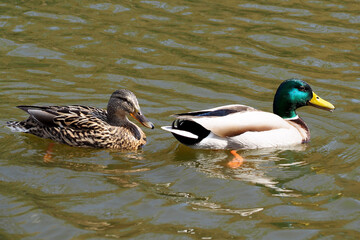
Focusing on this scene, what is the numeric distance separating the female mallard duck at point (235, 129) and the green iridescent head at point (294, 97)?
260 mm

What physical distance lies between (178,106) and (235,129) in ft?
5.04

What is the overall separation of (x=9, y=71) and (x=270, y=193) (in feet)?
17.8

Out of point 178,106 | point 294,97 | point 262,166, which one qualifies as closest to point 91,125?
point 178,106

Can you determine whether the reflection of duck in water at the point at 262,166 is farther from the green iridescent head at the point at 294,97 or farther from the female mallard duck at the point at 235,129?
the green iridescent head at the point at 294,97

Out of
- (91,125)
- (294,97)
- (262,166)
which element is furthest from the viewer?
(294,97)

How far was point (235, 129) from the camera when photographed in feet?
28.0

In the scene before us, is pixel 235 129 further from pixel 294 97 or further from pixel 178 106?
pixel 178 106

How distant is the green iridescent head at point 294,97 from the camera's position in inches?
358

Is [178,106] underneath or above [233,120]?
underneath

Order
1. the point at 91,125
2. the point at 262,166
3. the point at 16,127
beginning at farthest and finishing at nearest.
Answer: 1. the point at 16,127
2. the point at 91,125
3. the point at 262,166

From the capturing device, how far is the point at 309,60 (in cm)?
1163

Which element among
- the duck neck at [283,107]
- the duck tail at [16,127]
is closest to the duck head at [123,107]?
the duck tail at [16,127]

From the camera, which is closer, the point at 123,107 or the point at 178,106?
the point at 123,107

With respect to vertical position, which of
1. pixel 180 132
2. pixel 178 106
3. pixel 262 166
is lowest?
pixel 262 166
